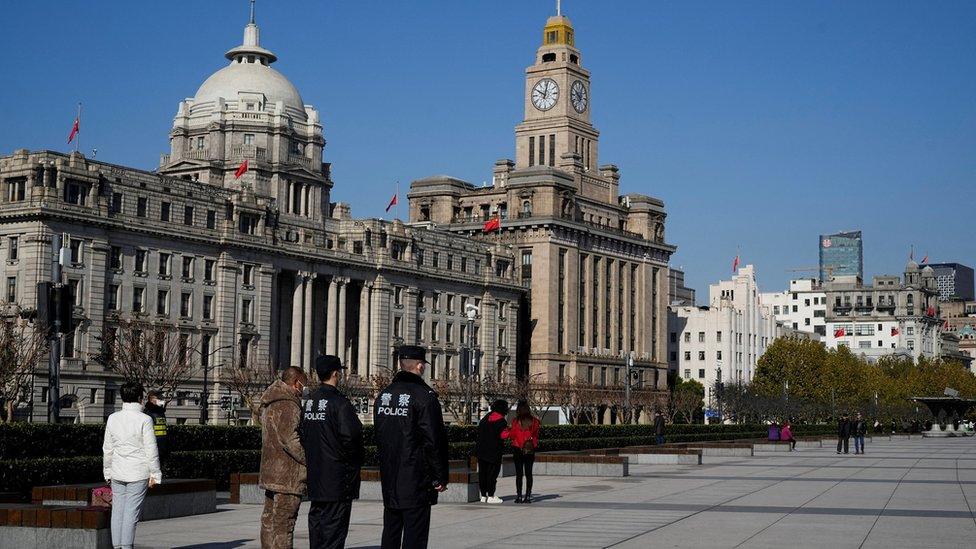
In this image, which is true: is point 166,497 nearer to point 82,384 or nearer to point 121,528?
point 121,528

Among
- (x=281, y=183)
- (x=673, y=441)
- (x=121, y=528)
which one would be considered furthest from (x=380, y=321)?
(x=121, y=528)

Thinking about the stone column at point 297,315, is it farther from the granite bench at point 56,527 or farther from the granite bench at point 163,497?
the granite bench at point 56,527

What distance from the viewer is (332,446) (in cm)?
1518

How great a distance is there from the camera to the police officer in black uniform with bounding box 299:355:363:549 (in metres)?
15.1

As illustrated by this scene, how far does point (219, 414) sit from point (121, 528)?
7659 cm

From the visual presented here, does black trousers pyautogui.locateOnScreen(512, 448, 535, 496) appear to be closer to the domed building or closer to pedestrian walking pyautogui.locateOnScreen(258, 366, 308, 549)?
pedestrian walking pyautogui.locateOnScreen(258, 366, 308, 549)

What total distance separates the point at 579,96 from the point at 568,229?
18750 mm

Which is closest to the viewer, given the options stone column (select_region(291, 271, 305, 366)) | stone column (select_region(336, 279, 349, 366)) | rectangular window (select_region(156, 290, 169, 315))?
rectangular window (select_region(156, 290, 169, 315))

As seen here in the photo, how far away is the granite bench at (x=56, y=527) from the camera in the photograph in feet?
58.5

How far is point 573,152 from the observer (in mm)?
145125

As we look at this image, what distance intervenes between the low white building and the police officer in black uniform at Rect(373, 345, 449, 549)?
501ft

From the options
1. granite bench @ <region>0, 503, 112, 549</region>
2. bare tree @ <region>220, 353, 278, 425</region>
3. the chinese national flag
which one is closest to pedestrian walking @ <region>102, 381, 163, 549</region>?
granite bench @ <region>0, 503, 112, 549</region>

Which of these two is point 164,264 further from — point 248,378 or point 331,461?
point 331,461

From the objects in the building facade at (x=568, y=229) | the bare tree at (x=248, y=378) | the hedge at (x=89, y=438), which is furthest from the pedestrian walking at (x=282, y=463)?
the building facade at (x=568, y=229)
